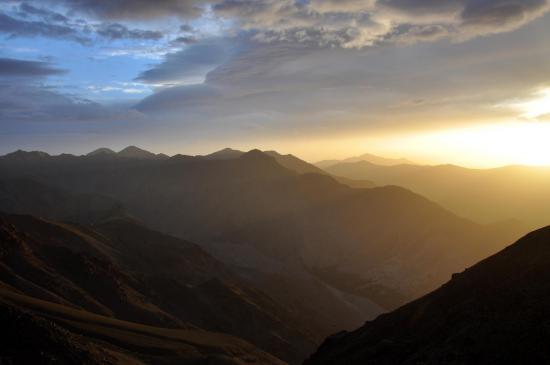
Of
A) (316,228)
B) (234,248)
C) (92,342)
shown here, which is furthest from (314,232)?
(92,342)

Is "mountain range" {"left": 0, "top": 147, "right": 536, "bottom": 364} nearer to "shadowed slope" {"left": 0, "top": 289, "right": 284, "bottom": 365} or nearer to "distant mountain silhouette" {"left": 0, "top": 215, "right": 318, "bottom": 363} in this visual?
"distant mountain silhouette" {"left": 0, "top": 215, "right": 318, "bottom": 363}

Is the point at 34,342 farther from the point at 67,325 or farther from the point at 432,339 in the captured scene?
the point at 432,339

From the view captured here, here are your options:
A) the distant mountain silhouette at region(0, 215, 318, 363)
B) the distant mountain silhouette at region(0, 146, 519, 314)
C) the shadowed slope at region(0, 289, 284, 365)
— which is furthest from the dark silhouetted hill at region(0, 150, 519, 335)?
the shadowed slope at region(0, 289, 284, 365)

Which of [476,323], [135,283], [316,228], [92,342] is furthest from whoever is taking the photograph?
[316,228]

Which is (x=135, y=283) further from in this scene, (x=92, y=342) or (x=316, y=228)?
(x=316, y=228)

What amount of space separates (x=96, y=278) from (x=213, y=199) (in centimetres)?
10574

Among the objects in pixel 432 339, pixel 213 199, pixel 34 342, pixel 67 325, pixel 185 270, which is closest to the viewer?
pixel 432 339

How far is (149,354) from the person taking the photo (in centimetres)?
3472

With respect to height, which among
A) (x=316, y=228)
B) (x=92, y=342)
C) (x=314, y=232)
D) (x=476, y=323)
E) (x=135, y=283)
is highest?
(x=476, y=323)

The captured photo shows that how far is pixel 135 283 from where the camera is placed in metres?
57.9

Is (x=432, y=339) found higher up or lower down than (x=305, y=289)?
higher up

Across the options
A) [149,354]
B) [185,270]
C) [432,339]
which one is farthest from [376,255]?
[432,339]

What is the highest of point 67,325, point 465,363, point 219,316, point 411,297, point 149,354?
point 465,363

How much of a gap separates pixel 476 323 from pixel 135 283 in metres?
45.4
